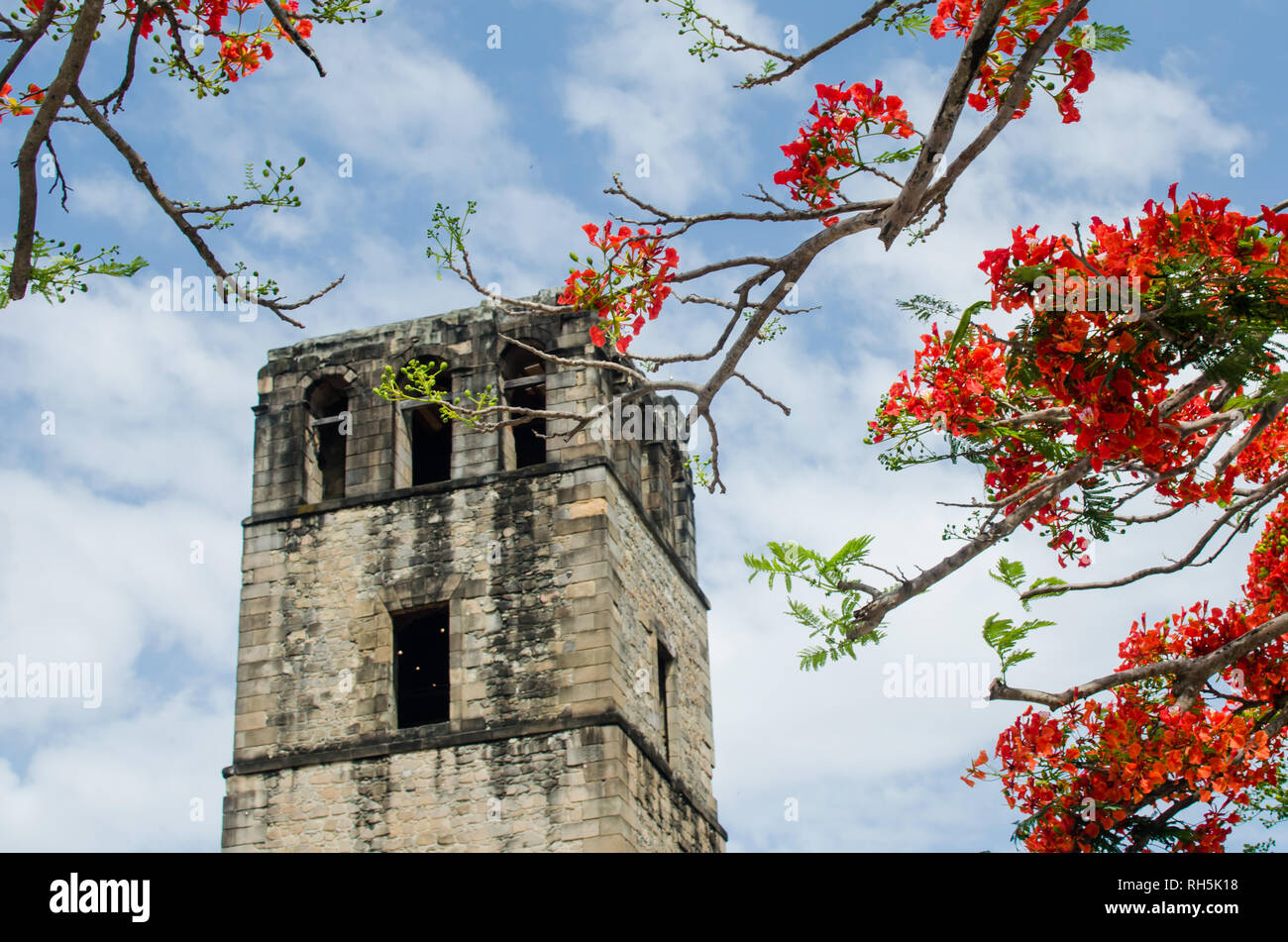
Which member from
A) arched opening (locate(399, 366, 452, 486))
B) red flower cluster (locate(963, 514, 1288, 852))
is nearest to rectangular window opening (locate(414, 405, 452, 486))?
arched opening (locate(399, 366, 452, 486))

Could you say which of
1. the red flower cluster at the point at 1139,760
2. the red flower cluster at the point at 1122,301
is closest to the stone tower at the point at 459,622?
the red flower cluster at the point at 1139,760

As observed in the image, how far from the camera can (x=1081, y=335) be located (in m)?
6.62

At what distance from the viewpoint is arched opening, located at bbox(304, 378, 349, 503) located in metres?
21.4

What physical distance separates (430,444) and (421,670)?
331 centimetres

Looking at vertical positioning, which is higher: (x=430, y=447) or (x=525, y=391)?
(x=525, y=391)

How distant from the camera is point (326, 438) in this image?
71.6 ft

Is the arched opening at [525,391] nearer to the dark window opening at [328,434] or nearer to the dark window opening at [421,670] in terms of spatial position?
the dark window opening at [328,434]

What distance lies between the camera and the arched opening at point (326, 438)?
842 inches

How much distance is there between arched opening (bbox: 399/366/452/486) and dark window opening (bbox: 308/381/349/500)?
37.1 inches

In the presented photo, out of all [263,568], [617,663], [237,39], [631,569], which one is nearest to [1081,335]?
[237,39]

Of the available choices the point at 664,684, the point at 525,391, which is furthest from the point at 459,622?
the point at 525,391

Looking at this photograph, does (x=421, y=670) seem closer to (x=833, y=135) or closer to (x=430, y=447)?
(x=430, y=447)

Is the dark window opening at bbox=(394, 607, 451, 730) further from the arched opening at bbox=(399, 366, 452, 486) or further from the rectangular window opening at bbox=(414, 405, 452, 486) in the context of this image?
the rectangular window opening at bbox=(414, 405, 452, 486)

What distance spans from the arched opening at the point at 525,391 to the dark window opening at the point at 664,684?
9.70ft
